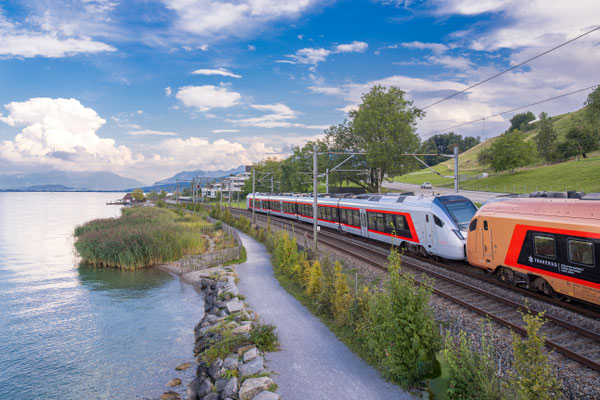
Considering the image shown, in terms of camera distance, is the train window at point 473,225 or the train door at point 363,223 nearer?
the train window at point 473,225

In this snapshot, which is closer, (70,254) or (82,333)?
(82,333)

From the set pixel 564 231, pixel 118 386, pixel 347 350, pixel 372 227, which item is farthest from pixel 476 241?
pixel 118 386

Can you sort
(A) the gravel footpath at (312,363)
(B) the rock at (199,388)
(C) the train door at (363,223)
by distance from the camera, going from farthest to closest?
(C) the train door at (363,223)
(B) the rock at (199,388)
(A) the gravel footpath at (312,363)

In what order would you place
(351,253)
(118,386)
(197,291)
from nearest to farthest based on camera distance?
1. (118,386)
2. (351,253)
3. (197,291)

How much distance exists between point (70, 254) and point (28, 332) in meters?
25.2

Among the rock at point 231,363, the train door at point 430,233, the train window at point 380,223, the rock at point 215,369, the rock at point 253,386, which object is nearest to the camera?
the rock at point 253,386

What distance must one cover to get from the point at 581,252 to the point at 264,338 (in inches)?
412

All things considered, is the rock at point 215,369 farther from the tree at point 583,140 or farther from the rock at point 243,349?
the tree at point 583,140

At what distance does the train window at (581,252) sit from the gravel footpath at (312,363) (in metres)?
7.25

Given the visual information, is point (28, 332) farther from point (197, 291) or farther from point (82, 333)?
point (197, 291)

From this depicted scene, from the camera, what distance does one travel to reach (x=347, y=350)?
38.0ft

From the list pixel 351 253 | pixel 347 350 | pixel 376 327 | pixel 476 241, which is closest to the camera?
pixel 376 327

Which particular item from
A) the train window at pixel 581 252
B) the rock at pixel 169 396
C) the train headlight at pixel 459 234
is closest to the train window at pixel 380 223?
the train headlight at pixel 459 234

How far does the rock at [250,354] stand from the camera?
11094 millimetres
